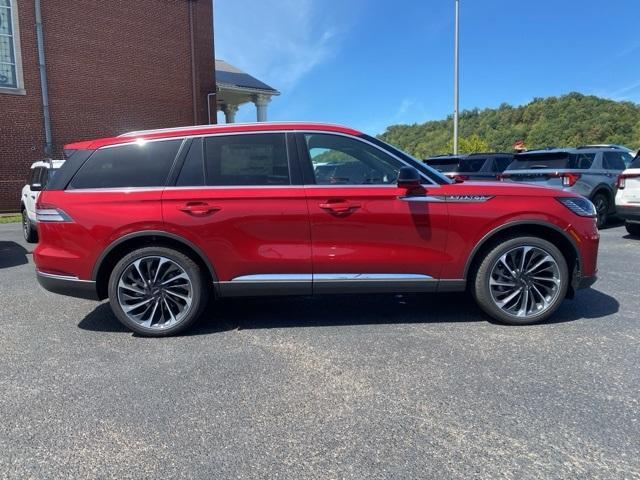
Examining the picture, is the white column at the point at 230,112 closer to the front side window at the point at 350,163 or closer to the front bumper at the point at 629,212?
the front bumper at the point at 629,212

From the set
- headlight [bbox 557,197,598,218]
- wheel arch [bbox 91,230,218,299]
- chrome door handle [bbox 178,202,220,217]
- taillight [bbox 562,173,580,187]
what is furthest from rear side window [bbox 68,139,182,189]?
taillight [bbox 562,173,580,187]

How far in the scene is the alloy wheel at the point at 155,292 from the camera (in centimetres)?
425

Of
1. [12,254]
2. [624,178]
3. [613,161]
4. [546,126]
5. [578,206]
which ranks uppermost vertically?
[546,126]

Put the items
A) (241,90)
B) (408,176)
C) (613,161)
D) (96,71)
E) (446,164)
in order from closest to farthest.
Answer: (408,176) → (613,161) → (446,164) → (96,71) → (241,90)

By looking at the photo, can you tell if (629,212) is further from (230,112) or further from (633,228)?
(230,112)

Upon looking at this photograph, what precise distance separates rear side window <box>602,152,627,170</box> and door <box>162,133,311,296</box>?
9.27 meters

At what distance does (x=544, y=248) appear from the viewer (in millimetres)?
4328

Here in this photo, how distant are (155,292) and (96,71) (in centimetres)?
1732

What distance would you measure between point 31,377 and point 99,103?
1773 cm

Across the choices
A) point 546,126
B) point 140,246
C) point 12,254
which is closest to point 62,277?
point 140,246

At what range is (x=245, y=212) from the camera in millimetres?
4152

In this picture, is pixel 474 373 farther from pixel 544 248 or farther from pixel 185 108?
pixel 185 108

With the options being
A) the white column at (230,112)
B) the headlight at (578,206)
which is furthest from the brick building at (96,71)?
the headlight at (578,206)

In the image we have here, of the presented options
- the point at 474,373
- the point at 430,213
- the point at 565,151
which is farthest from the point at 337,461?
the point at 565,151
